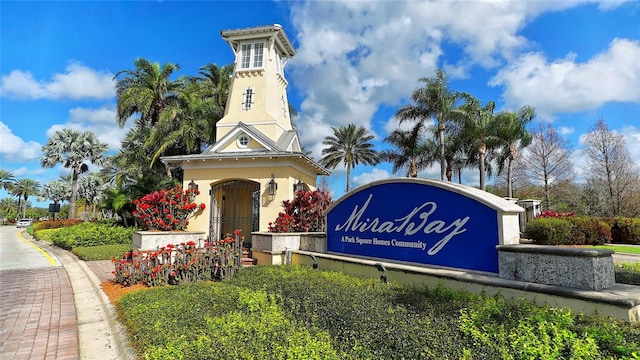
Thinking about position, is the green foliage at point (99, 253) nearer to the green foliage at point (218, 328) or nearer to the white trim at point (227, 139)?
the white trim at point (227, 139)

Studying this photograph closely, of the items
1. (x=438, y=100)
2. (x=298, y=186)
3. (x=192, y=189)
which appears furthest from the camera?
(x=438, y=100)

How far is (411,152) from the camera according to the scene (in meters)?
36.6

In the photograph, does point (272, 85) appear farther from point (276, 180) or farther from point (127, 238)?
point (127, 238)

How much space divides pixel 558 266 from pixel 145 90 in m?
22.8

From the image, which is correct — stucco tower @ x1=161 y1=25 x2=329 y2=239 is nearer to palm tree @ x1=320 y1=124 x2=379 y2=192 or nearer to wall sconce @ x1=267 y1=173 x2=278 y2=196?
wall sconce @ x1=267 y1=173 x2=278 y2=196

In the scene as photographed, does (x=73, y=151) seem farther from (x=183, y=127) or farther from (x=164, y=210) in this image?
(x=164, y=210)

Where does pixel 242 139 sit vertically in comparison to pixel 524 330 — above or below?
above

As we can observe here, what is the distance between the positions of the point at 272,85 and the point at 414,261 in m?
12.5

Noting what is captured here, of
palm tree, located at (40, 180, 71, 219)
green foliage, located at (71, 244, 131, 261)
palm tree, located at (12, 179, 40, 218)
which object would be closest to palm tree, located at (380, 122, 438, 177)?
green foliage, located at (71, 244, 131, 261)

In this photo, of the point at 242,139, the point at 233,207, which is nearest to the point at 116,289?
the point at 233,207

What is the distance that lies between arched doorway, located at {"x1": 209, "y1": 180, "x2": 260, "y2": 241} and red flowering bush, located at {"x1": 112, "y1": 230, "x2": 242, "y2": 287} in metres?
4.93

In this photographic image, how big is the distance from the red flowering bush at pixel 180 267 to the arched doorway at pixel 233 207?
16.2 ft

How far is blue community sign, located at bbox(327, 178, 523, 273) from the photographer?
5.31 m

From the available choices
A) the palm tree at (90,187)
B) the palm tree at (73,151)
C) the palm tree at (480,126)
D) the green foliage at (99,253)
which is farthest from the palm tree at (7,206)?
the palm tree at (480,126)
